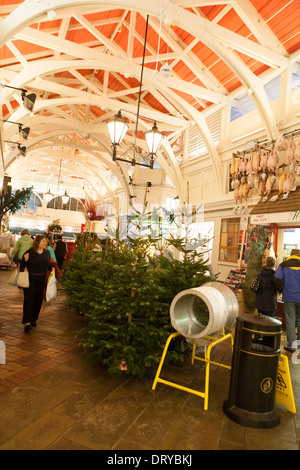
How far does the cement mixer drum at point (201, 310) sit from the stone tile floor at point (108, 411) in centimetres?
74

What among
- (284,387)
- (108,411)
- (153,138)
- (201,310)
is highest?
(153,138)

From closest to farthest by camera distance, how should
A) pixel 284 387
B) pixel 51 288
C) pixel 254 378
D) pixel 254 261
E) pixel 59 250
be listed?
pixel 254 378 < pixel 284 387 < pixel 51 288 < pixel 254 261 < pixel 59 250

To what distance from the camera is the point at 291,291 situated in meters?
5.73

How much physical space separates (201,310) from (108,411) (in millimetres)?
1777

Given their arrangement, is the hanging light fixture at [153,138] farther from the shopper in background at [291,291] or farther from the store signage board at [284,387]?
the store signage board at [284,387]

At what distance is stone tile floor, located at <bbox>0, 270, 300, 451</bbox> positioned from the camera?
2566mm

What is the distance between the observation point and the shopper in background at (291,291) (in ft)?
18.7

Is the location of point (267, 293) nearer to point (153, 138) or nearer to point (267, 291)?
point (267, 291)

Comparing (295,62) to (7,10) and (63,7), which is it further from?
(7,10)

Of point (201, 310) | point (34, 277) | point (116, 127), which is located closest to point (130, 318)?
point (201, 310)

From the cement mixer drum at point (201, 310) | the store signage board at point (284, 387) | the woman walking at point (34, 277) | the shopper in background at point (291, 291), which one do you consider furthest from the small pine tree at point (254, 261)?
the woman walking at point (34, 277)

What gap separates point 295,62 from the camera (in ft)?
25.5

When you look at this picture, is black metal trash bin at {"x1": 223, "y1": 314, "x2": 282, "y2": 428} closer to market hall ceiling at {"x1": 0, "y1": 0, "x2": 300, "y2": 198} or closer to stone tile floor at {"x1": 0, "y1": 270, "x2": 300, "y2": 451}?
stone tile floor at {"x1": 0, "y1": 270, "x2": 300, "y2": 451}

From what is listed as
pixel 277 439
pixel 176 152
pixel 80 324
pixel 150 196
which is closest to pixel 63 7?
pixel 80 324
